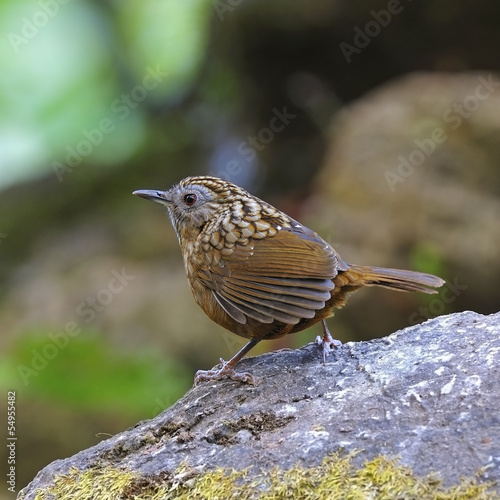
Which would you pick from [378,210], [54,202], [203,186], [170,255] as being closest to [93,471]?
[203,186]

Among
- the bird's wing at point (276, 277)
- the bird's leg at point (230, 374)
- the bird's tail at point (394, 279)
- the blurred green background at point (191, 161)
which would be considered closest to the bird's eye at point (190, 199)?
the bird's wing at point (276, 277)

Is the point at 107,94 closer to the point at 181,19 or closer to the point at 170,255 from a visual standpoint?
the point at 181,19

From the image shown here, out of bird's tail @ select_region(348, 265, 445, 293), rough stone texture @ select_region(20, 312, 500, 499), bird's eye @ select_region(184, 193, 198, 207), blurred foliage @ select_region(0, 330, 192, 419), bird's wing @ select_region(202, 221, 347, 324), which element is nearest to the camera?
rough stone texture @ select_region(20, 312, 500, 499)

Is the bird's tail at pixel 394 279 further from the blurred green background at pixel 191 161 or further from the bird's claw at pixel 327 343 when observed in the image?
the blurred green background at pixel 191 161

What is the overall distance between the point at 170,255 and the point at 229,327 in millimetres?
5478

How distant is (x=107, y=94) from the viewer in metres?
10.4

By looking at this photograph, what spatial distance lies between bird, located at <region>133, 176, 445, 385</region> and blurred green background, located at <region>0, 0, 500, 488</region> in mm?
2273

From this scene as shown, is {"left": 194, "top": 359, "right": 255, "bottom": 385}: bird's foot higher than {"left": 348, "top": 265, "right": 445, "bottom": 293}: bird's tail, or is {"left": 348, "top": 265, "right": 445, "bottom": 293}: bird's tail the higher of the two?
{"left": 348, "top": 265, "right": 445, "bottom": 293}: bird's tail

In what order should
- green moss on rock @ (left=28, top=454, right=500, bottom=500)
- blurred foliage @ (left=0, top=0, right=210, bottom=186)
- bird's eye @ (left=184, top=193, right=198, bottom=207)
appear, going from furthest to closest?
blurred foliage @ (left=0, top=0, right=210, bottom=186) → bird's eye @ (left=184, top=193, right=198, bottom=207) → green moss on rock @ (left=28, top=454, right=500, bottom=500)

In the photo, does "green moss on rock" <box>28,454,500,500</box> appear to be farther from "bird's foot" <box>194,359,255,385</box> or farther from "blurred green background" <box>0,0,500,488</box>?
"blurred green background" <box>0,0,500,488</box>

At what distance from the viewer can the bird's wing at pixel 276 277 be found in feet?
11.1

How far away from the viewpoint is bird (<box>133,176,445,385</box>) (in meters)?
3.43

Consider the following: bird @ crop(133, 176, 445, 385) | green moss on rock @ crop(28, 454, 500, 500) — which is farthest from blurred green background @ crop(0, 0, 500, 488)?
green moss on rock @ crop(28, 454, 500, 500)

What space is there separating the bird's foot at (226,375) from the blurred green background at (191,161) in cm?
227
